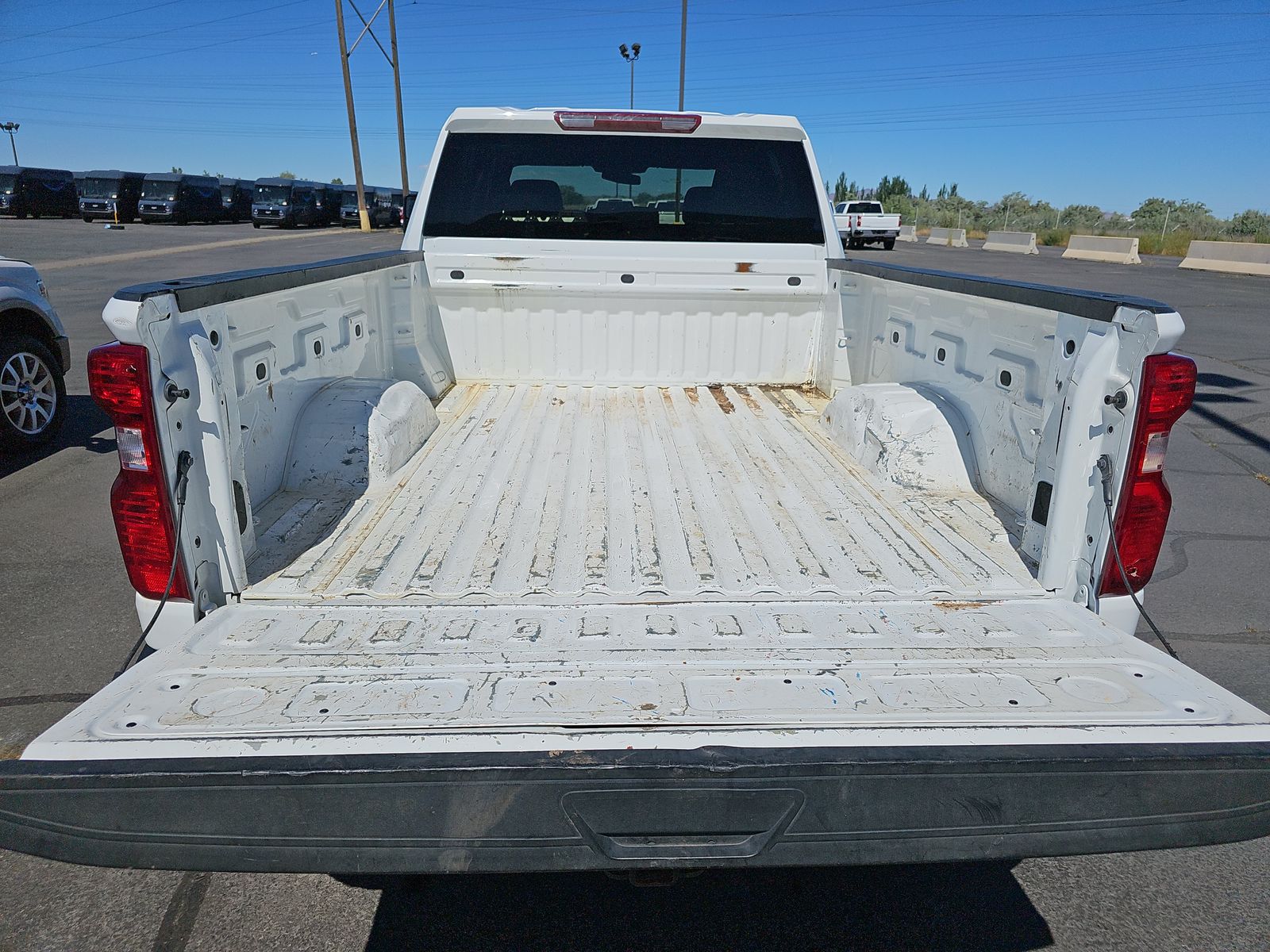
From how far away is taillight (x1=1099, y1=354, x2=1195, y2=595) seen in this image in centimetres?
216

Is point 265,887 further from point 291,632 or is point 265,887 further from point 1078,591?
point 1078,591

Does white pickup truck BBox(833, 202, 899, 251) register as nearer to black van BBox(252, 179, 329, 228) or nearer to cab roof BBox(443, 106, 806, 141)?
black van BBox(252, 179, 329, 228)

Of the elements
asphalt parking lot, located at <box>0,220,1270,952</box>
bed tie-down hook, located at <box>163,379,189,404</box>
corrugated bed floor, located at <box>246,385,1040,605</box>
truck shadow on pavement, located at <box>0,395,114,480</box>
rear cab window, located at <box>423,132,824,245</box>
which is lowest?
asphalt parking lot, located at <box>0,220,1270,952</box>

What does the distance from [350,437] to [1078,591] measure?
2.57m

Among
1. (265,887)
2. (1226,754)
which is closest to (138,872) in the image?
(265,887)

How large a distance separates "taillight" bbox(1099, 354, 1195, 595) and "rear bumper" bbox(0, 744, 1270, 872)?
0.79 m

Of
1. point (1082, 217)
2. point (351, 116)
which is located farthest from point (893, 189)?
point (351, 116)

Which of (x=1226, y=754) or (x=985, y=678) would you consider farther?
(x=985, y=678)

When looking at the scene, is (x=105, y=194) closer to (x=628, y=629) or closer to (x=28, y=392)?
(x=28, y=392)

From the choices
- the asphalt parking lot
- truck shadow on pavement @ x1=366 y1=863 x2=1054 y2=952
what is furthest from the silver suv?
truck shadow on pavement @ x1=366 y1=863 x2=1054 y2=952

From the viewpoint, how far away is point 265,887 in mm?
2566

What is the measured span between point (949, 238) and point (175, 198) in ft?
126

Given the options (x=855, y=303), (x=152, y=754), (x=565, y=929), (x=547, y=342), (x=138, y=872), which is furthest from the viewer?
(x=547, y=342)

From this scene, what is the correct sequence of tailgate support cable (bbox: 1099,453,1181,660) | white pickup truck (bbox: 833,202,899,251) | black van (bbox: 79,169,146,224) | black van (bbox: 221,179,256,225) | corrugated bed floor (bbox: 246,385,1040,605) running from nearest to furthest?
tailgate support cable (bbox: 1099,453,1181,660), corrugated bed floor (bbox: 246,385,1040,605), white pickup truck (bbox: 833,202,899,251), black van (bbox: 79,169,146,224), black van (bbox: 221,179,256,225)
